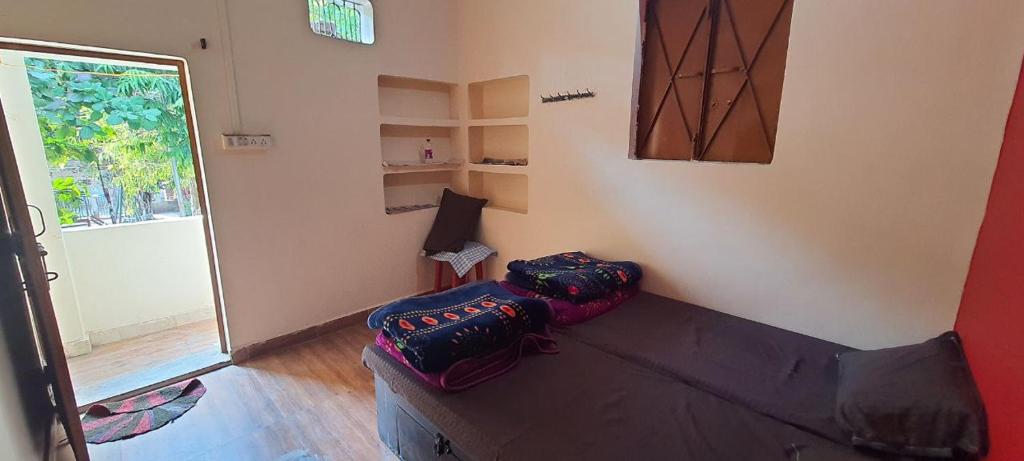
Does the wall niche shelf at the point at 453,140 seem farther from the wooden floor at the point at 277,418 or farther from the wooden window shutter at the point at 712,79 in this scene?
the wooden floor at the point at 277,418

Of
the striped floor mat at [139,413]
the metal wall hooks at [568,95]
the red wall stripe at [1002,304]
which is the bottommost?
the striped floor mat at [139,413]

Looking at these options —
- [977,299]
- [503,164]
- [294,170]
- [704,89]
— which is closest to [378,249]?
[294,170]

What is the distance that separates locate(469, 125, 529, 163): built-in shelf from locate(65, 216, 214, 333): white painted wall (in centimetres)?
221

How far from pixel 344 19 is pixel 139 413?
2665 millimetres

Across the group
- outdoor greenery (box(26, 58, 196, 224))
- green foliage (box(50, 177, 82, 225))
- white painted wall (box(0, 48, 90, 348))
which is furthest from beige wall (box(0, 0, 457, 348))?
green foliage (box(50, 177, 82, 225))

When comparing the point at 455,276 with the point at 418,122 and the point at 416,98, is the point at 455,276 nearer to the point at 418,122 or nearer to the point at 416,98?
the point at 418,122

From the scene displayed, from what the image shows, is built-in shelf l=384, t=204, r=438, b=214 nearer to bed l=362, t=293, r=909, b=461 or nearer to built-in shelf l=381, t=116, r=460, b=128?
built-in shelf l=381, t=116, r=460, b=128

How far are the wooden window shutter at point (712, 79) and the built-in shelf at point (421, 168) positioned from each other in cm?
174

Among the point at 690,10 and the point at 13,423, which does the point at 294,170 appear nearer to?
the point at 13,423

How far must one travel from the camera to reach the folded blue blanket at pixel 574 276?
2141 millimetres

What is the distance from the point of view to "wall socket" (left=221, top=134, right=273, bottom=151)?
2.39 m

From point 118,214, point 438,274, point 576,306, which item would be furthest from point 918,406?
point 118,214

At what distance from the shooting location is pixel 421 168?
135 inches

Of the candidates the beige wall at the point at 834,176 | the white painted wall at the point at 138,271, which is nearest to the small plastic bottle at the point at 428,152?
the beige wall at the point at 834,176
